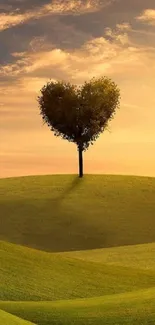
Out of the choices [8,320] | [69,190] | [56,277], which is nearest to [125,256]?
[56,277]

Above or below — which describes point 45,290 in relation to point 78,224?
above

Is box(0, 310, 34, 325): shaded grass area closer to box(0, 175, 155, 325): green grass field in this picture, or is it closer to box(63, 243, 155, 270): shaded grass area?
box(0, 175, 155, 325): green grass field

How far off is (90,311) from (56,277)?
617cm

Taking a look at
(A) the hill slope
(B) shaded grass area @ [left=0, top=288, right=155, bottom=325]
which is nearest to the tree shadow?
(A) the hill slope

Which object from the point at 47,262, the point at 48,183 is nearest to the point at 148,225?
the point at 48,183

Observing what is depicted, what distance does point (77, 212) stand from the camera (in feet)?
185

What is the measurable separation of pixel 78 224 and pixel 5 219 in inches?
246

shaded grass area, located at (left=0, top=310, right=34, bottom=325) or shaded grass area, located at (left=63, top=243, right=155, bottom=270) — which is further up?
shaded grass area, located at (left=0, top=310, right=34, bottom=325)

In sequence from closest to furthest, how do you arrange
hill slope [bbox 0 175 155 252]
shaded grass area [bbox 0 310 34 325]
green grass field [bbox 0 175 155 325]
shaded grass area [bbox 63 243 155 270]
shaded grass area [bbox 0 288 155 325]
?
shaded grass area [bbox 0 310 34 325] → shaded grass area [bbox 0 288 155 325] → green grass field [bbox 0 175 155 325] → shaded grass area [bbox 63 243 155 270] → hill slope [bbox 0 175 155 252]

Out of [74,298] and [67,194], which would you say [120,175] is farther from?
[74,298]

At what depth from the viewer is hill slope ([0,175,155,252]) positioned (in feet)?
159

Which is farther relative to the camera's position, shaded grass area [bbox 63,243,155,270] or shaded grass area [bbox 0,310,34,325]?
shaded grass area [bbox 63,243,155,270]

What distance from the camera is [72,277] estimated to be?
23391 mm

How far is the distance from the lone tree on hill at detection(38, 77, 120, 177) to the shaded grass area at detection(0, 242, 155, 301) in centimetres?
4126
